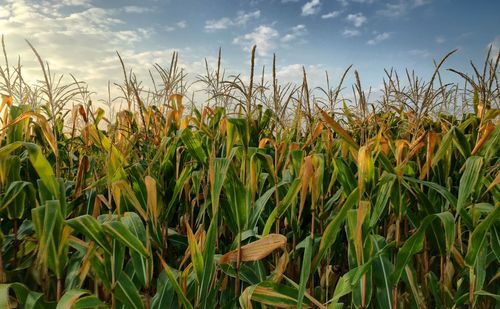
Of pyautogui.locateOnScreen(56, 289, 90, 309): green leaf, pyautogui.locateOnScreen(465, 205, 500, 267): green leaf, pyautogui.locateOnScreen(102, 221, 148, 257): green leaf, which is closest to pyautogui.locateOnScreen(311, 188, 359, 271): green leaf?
pyautogui.locateOnScreen(465, 205, 500, 267): green leaf

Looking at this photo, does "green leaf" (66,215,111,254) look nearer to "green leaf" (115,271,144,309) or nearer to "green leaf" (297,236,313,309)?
"green leaf" (115,271,144,309)

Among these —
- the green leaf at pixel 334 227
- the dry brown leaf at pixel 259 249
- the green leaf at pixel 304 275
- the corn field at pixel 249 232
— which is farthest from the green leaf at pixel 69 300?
the green leaf at pixel 334 227

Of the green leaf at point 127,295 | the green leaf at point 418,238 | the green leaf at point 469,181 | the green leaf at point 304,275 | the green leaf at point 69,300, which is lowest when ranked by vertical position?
the green leaf at point 127,295

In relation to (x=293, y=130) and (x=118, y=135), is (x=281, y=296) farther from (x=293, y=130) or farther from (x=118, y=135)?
(x=118, y=135)

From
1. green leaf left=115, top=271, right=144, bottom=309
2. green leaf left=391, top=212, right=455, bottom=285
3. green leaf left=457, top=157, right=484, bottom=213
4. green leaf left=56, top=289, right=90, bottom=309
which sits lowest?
green leaf left=115, top=271, right=144, bottom=309

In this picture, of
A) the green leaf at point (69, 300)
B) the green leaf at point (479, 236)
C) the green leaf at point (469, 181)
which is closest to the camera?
the green leaf at point (69, 300)

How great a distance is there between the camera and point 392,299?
221 cm

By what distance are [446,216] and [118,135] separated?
10.3 ft

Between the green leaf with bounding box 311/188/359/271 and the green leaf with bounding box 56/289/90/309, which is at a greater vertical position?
the green leaf with bounding box 311/188/359/271

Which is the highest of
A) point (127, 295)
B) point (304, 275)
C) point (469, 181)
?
point (469, 181)

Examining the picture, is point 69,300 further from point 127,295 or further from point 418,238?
point 418,238

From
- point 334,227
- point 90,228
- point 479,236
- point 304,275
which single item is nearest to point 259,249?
point 304,275

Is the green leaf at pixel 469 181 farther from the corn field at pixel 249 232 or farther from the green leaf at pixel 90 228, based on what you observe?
the green leaf at pixel 90 228

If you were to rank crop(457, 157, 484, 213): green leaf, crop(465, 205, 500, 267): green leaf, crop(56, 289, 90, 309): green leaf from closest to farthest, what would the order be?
crop(56, 289, 90, 309): green leaf < crop(465, 205, 500, 267): green leaf < crop(457, 157, 484, 213): green leaf
